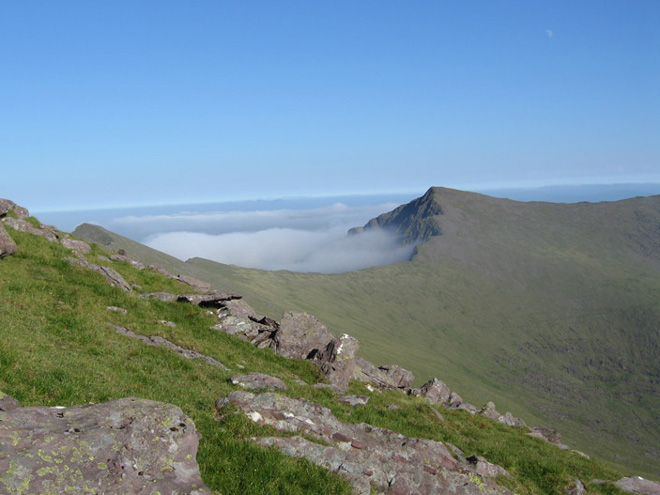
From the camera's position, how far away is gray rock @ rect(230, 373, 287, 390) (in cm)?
1992

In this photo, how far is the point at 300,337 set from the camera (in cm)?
Answer: 3344

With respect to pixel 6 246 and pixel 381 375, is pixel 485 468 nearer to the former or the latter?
pixel 381 375

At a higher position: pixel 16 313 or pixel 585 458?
pixel 16 313

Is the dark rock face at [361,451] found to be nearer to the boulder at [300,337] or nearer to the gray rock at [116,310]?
the gray rock at [116,310]

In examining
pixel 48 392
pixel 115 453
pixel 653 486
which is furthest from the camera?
pixel 653 486

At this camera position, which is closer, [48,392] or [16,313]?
[48,392]

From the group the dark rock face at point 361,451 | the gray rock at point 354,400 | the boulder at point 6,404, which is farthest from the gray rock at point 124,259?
the boulder at point 6,404

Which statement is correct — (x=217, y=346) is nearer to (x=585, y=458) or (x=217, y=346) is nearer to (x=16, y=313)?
(x=16, y=313)

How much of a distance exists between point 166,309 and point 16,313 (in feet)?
34.2

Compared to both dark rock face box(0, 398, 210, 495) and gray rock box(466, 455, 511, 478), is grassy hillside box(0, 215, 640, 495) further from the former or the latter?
dark rock face box(0, 398, 210, 495)

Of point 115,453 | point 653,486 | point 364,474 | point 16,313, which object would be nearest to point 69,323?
point 16,313

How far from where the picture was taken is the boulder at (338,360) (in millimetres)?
29969

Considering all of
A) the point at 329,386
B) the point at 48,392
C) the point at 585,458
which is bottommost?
the point at 585,458

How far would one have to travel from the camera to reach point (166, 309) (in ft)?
102
